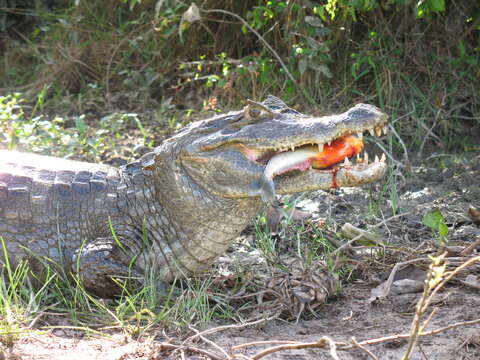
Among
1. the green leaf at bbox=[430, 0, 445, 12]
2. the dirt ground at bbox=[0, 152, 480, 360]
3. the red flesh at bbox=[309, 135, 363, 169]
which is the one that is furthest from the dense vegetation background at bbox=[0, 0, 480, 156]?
the red flesh at bbox=[309, 135, 363, 169]

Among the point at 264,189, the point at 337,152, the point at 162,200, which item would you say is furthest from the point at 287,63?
the point at 264,189

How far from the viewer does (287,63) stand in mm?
6191

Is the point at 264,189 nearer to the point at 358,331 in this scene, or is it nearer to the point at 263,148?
the point at 263,148

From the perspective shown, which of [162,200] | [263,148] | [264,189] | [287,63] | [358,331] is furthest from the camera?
[287,63]

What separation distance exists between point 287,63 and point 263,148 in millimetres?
2800

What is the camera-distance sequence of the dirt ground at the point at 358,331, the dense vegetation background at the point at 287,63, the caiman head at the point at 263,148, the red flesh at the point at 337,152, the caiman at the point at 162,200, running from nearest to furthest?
1. the dirt ground at the point at 358,331
2. the caiman head at the point at 263,148
3. the red flesh at the point at 337,152
4. the caiman at the point at 162,200
5. the dense vegetation background at the point at 287,63

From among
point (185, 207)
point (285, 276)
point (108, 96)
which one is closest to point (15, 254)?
point (185, 207)

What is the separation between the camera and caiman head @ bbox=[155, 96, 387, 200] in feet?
10.9

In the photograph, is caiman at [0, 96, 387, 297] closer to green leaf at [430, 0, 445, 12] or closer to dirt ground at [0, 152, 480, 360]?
dirt ground at [0, 152, 480, 360]

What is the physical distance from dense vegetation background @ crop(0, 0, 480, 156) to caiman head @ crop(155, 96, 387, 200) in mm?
1880

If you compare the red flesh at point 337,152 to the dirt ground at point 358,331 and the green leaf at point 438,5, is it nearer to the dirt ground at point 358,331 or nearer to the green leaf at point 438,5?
the dirt ground at point 358,331

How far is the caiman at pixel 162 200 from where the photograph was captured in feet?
11.6

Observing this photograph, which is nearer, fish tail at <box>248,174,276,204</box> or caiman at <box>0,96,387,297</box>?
fish tail at <box>248,174,276,204</box>

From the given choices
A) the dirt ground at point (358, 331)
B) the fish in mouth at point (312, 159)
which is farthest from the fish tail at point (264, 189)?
the dirt ground at point (358, 331)
